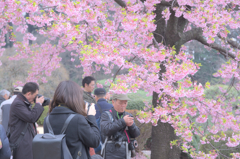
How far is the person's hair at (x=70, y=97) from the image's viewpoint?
80.4 inches

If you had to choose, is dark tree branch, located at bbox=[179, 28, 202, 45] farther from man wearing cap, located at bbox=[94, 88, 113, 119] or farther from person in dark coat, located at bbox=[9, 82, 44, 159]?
person in dark coat, located at bbox=[9, 82, 44, 159]

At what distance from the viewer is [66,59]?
2130 centimetres

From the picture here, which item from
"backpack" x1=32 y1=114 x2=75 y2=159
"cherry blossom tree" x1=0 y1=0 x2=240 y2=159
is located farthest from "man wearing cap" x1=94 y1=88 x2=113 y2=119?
"backpack" x1=32 y1=114 x2=75 y2=159

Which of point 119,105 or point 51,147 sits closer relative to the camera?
point 51,147

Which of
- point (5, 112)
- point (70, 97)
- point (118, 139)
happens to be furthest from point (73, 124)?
point (5, 112)

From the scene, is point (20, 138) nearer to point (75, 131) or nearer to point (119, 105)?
point (119, 105)

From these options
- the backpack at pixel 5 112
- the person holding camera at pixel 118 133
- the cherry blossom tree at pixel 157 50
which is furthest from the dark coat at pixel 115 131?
the backpack at pixel 5 112

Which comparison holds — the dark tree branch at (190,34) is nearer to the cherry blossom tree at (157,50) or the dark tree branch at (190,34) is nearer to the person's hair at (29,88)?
the cherry blossom tree at (157,50)

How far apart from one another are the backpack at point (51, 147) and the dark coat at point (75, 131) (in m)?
0.08

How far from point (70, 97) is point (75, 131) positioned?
296 millimetres

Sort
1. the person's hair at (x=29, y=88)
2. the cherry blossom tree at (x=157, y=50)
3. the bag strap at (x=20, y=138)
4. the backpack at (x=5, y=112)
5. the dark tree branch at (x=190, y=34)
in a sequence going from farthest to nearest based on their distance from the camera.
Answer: the dark tree branch at (x=190, y=34)
the backpack at (x=5, y=112)
the cherry blossom tree at (x=157, y=50)
the person's hair at (x=29, y=88)
the bag strap at (x=20, y=138)

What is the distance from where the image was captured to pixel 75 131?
77.7 inches

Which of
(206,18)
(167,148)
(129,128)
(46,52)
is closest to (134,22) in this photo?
(206,18)

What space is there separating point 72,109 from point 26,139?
1476 millimetres
